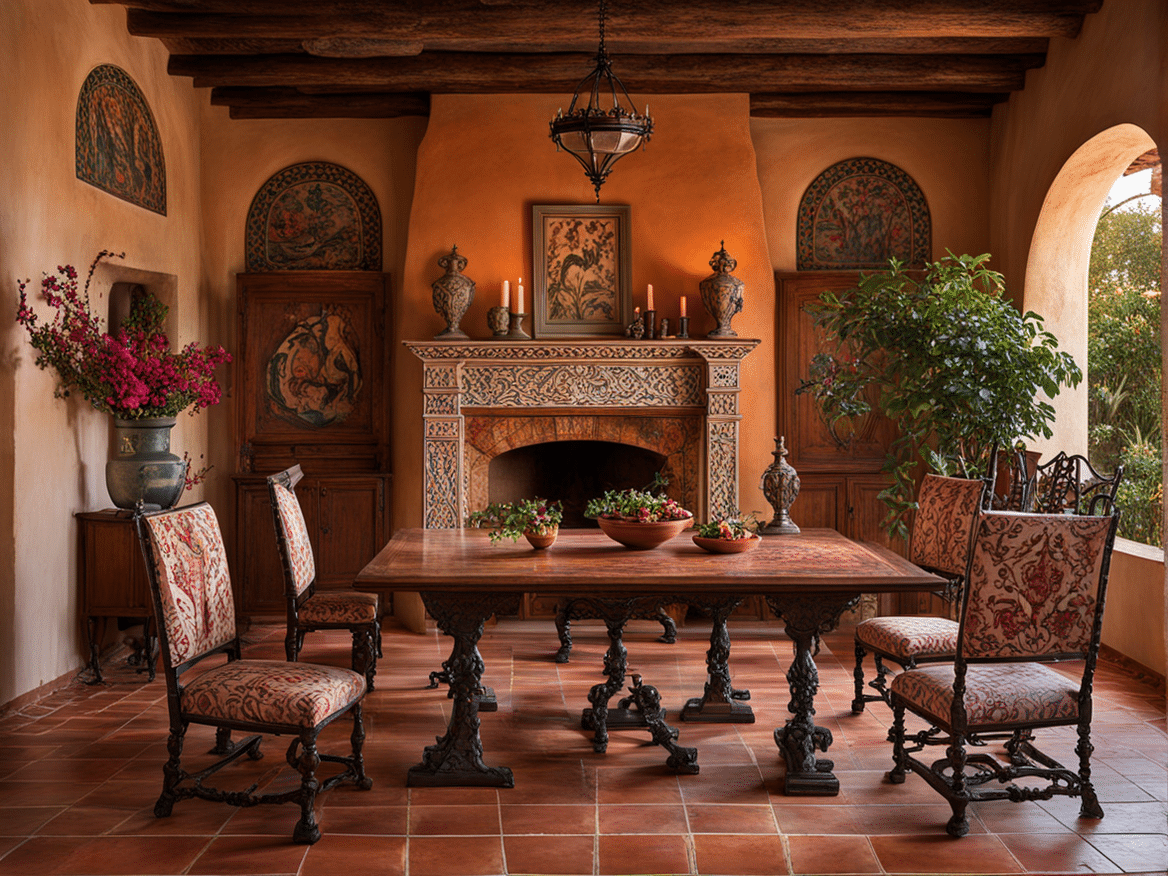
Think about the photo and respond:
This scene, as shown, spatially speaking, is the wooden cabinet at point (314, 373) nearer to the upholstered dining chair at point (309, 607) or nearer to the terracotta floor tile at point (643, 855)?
the upholstered dining chair at point (309, 607)

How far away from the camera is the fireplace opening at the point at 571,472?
6.99m

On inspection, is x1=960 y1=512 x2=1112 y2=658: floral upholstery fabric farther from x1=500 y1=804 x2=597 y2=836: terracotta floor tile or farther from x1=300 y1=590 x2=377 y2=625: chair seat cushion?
x1=300 y1=590 x2=377 y2=625: chair seat cushion

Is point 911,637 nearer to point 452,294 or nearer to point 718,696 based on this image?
point 718,696

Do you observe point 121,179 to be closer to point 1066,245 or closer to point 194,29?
point 194,29

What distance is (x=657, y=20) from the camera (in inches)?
201

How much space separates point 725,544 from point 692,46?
128 inches

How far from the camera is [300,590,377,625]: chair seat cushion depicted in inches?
173

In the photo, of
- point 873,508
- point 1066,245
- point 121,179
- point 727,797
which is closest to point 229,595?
point 727,797

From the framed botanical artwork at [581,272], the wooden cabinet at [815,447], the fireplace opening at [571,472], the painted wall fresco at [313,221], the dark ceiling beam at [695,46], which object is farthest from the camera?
the fireplace opening at [571,472]

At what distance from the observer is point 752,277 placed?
6.48m

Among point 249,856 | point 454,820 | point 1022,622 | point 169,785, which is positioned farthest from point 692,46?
point 249,856

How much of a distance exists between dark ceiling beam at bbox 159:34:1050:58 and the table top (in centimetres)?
296

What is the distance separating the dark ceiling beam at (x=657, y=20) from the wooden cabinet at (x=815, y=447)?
1760mm

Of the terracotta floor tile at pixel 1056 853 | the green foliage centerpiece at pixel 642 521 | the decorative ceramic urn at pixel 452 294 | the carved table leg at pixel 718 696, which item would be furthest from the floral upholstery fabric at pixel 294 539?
the terracotta floor tile at pixel 1056 853
